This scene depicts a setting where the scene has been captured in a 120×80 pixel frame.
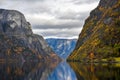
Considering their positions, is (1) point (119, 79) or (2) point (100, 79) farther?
(2) point (100, 79)
